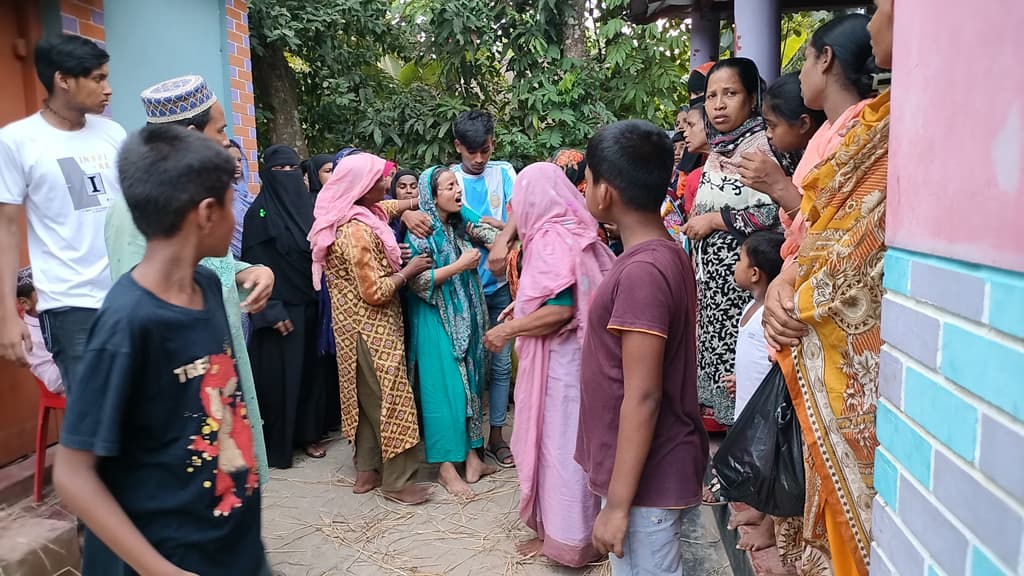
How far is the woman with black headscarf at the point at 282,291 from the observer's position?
4.60m

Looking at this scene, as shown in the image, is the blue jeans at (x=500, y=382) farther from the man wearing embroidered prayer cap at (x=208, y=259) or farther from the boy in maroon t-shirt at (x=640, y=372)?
the boy in maroon t-shirt at (x=640, y=372)

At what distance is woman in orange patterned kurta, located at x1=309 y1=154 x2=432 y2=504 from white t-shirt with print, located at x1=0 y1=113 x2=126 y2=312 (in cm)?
118

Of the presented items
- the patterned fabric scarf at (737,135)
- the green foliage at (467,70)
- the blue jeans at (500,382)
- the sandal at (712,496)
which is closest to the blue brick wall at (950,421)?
the sandal at (712,496)

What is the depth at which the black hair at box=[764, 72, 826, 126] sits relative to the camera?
2693 mm

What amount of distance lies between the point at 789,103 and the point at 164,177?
2.18 meters

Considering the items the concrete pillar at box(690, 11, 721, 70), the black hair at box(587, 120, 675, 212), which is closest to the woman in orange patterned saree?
the black hair at box(587, 120, 675, 212)

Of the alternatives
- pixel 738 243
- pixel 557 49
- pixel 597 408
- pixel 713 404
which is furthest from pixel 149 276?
pixel 557 49

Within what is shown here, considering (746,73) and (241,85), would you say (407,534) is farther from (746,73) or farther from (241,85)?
(241,85)

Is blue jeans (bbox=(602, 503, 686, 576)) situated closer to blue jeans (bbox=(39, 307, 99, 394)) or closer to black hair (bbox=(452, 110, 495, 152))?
blue jeans (bbox=(39, 307, 99, 394))

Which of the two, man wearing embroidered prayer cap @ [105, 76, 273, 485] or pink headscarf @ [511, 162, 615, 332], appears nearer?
man wearing embroidered prayer cap @ [105, 76, 273, 485]

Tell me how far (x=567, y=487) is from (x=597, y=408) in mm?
1121

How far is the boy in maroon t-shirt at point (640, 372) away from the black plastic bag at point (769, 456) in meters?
0.11

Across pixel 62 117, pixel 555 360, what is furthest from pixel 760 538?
pixel 62 117

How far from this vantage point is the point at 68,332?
2.84m
